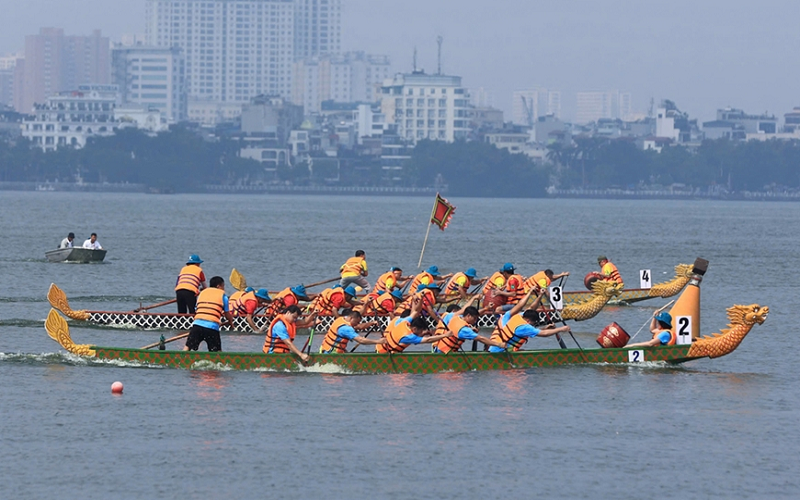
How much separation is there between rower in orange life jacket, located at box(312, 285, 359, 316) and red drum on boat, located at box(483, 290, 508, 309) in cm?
489

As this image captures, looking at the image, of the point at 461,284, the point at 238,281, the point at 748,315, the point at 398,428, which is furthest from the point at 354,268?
the point at 398,428

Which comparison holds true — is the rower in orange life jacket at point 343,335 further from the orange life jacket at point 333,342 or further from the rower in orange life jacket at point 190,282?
the rower in orange life jacket at point 190,282

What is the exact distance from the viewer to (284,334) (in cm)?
3130

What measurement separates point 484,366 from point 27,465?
37.2ft

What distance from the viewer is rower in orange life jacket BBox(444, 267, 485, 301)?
→ 40875 millimetres

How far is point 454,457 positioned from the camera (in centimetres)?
2500

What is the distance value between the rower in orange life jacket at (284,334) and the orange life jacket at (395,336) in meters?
1.73

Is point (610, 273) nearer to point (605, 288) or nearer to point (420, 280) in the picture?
point (605, 288)

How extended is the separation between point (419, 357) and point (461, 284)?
9.68 meters

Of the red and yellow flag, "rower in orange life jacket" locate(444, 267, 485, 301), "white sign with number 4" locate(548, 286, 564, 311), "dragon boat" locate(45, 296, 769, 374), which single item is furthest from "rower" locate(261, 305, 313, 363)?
the red and yellow flag

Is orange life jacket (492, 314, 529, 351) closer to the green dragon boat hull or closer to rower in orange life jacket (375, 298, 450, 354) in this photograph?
the green dragon boat hull

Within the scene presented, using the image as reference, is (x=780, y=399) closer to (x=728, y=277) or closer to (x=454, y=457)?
(x=454, y=457)

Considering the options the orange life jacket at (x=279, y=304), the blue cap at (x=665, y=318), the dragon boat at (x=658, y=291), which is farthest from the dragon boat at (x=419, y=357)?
the dragon boat at (x=658, y=291)

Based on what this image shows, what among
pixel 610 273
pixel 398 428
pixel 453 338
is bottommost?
pixel 398 428
